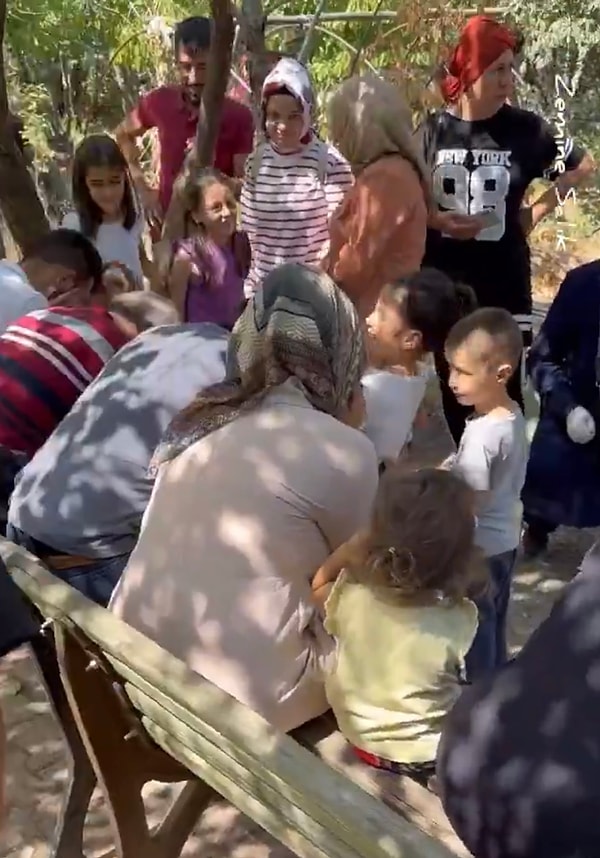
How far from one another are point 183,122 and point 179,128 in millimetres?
29

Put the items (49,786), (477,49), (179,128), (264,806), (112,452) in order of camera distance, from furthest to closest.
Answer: (179,128)
(477,49)
(49,786)
(112,452)
(264,806)

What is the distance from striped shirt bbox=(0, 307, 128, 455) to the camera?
2.96 metres

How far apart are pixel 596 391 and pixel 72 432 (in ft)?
6.46

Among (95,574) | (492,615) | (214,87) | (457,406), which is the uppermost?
(214,87)

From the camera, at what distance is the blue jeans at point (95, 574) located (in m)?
2.68

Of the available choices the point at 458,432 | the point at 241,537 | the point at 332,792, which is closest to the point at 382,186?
the point at 458,432

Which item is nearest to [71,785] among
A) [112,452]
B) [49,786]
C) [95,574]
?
[49,786]

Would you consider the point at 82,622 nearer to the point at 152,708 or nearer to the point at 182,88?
the point at 152,708

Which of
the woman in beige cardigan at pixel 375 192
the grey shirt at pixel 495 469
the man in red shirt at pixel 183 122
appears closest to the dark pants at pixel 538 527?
the woman in beige cardigan at pixel 375 192

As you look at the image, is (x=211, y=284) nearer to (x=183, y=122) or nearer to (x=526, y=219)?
(x=183, y=122)

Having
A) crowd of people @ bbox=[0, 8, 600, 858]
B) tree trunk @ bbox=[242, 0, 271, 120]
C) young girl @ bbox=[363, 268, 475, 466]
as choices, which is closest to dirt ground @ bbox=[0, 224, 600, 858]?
crowd of people @ bbox=[0, 8, 600, 858]

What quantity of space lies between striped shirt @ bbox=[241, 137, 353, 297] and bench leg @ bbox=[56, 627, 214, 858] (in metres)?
2.01

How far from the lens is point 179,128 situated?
187 inches

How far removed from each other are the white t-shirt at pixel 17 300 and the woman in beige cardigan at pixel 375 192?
35.6 inches
